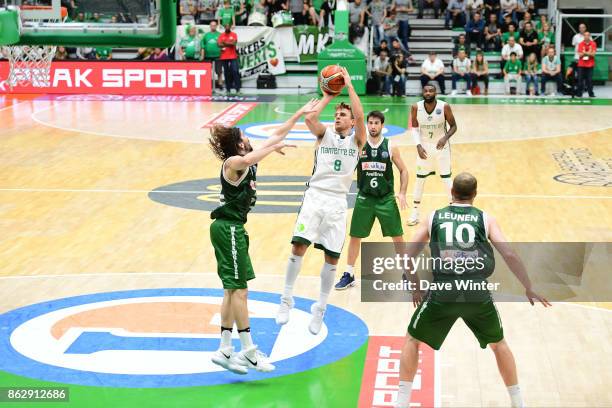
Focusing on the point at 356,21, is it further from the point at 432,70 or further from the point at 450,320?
the point at 450,320

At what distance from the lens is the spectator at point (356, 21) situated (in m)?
29.5

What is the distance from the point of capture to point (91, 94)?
90.1 feet

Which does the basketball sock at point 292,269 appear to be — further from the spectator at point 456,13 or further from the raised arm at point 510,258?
the spectator at point 456,13

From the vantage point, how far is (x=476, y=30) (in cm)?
2961

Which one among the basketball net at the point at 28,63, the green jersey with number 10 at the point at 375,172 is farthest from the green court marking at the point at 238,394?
the basketball net at the point at 28,63

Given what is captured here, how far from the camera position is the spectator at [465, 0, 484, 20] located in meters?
29.8

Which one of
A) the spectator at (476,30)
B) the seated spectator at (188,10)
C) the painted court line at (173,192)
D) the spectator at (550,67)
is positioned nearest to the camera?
the painted court line at (173,192)

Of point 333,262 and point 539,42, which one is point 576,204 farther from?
point 539,42

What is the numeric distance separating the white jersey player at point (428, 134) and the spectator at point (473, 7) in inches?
652

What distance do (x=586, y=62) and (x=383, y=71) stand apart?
5.38 metres

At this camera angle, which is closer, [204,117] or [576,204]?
[576,204]

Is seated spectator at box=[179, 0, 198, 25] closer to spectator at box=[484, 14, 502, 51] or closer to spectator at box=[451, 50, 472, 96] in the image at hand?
spectator at box=[451, 50, 472, 96]

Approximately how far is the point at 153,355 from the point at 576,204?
27.1 feet

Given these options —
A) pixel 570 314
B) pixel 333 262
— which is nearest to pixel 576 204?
pixel 570 314
